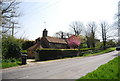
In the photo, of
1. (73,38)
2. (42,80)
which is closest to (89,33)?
(73,38)

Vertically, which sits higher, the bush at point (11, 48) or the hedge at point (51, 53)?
the bush at point (11, 48)

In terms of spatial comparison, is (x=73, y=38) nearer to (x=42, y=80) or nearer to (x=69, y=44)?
(x=69, y=44)

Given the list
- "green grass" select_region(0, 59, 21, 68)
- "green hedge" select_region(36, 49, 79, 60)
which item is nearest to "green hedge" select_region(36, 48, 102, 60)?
"green hedge" select_region(36, 49, 79, 60)

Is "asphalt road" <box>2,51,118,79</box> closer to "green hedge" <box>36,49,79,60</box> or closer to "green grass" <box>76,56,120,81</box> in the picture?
"green grass" <box>76,56,120,81</box>

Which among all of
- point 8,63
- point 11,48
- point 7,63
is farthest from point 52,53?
point 7,63

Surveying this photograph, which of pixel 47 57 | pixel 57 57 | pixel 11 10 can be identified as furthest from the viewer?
pixel 57 57

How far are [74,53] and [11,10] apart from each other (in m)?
22.1

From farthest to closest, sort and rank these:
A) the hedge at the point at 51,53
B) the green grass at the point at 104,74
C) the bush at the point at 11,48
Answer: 1. the hedge at the point at 51,53
2. the bush at the point at 11,48
3. the green grass at the point at 104,74

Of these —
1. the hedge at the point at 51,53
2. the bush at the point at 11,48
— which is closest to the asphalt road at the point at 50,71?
the bush at the point at 11,48

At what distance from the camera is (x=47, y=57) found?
24.9 meters

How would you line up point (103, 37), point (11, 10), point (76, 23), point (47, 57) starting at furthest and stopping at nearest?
point (76, 23)
point (103, 37)
point (47, 57)
point (11, 10)

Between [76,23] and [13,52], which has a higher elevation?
[76,23]

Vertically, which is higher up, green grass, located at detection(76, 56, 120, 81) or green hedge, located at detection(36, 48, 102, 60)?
green grass, located at detection(76, 56, 120, 81)

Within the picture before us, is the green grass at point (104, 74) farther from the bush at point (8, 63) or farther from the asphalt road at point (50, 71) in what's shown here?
the bush at point (8, 63)
